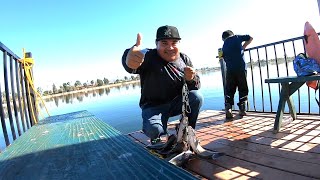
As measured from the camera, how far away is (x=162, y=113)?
270 cm

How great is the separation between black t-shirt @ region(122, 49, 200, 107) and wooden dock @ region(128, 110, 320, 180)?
64cm

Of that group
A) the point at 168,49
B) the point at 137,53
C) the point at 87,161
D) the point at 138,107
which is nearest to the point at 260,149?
the point at 168,49

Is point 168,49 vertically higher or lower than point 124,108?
higher

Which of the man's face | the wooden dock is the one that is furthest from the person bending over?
the man's face

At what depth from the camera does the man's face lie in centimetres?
253

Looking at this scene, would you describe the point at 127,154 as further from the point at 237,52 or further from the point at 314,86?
the point at 237,52

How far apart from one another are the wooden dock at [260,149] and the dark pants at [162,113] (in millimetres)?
406

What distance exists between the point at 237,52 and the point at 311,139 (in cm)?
215

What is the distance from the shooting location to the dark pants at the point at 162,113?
246cm

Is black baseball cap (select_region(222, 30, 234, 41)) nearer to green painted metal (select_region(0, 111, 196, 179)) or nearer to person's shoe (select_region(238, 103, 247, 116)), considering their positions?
person's shoe (select_region(238, 103, 247, 116))

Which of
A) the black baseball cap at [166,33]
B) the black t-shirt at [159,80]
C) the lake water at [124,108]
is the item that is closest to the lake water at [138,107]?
the lake water at [124,108]

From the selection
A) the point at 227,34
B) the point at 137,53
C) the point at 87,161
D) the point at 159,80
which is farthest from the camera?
the point at 227,34

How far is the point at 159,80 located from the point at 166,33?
443 millimetres

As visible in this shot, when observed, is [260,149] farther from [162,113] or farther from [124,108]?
[124,108]
